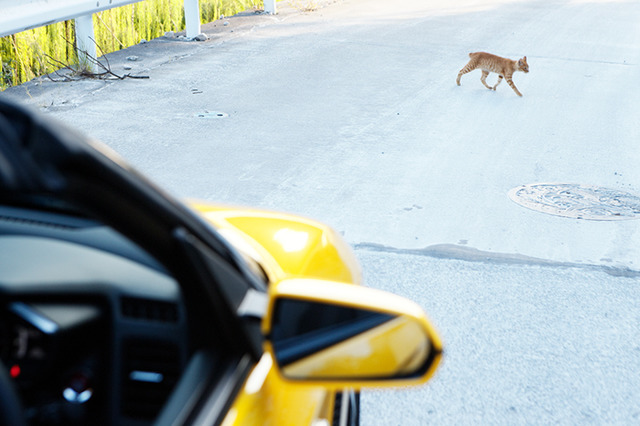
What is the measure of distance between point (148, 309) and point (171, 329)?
0.09 m

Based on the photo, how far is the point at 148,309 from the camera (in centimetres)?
184

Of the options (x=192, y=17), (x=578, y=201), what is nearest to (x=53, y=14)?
(x=192, y=17)

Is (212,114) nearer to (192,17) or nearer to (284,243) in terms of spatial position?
(192,17)

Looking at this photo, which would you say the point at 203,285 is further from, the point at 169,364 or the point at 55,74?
the point at 55,74

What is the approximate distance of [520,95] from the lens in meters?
9.80

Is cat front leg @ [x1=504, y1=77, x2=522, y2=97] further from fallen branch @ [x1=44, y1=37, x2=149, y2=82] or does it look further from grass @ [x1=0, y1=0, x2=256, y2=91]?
grass @ [x1=0, y1=0, x2=256, y2=91]

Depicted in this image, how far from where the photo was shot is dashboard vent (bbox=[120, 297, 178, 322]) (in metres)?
1.80

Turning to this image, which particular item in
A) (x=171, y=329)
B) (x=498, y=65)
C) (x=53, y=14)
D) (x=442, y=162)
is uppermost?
(x=171, y=329)

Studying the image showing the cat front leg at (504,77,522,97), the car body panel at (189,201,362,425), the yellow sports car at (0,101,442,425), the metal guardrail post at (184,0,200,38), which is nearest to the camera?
the yellow sports car at (0,101,442,425)

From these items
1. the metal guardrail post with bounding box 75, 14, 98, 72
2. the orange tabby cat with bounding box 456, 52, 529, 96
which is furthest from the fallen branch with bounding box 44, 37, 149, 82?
the orange tabby cat with bounding box 456, 52, 529, 96

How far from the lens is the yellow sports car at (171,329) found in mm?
1627

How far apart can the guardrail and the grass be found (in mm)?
218

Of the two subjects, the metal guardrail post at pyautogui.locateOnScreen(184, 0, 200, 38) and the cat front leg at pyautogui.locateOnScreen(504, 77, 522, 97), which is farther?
the metal guardrail post at pyautogui.locateOnScreen(184, 0, 200, 38)

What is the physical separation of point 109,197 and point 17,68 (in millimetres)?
8637
